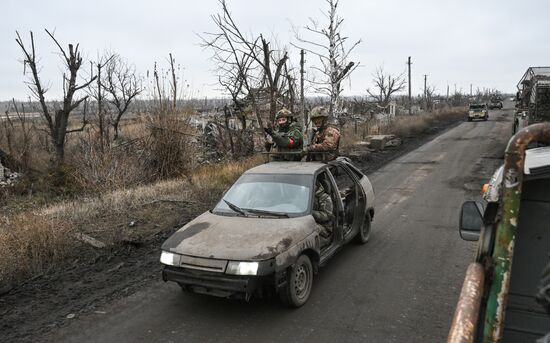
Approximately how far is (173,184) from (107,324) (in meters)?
6.47

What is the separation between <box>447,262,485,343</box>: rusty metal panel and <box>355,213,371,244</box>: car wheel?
13.8 feet

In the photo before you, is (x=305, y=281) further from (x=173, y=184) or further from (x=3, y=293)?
(x=173, y=184)

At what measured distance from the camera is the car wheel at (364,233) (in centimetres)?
646

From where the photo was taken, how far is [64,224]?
21.0ft

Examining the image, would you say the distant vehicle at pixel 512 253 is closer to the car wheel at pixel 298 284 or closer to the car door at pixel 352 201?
the car wheel at pixel 298 284

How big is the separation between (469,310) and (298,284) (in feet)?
8.86

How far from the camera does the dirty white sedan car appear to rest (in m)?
4.06

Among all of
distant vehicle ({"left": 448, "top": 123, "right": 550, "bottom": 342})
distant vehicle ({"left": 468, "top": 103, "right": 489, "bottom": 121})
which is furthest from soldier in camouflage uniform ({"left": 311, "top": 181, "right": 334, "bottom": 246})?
distant vehicle ({"left": 468, "top": 103, "right": 489, "bottom": 121})

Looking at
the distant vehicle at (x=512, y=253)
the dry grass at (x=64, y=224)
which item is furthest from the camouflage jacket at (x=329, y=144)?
the distant vehicle at (x=512, y=253)

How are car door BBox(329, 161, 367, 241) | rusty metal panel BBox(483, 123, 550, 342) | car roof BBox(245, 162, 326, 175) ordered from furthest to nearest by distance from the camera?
1. car door BBox(329, 161, 367, 241)
2. car roof BBox(245, 162, 326, 175)
3. rusty metal panel BBox(483, 123, 550, 342)

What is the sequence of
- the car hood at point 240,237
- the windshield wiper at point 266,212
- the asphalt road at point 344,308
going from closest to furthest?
the asphalt road at point 344,308, the car hood at point 240,237, the windshield wiper at point 266,212

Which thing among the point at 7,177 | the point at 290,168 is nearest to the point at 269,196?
the point at 290,168

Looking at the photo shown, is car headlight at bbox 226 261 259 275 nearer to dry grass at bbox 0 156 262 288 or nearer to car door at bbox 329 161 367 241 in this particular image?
car door at bbox 329 161 367 241

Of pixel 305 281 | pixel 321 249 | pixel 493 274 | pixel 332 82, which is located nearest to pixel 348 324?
pixel 305 281
